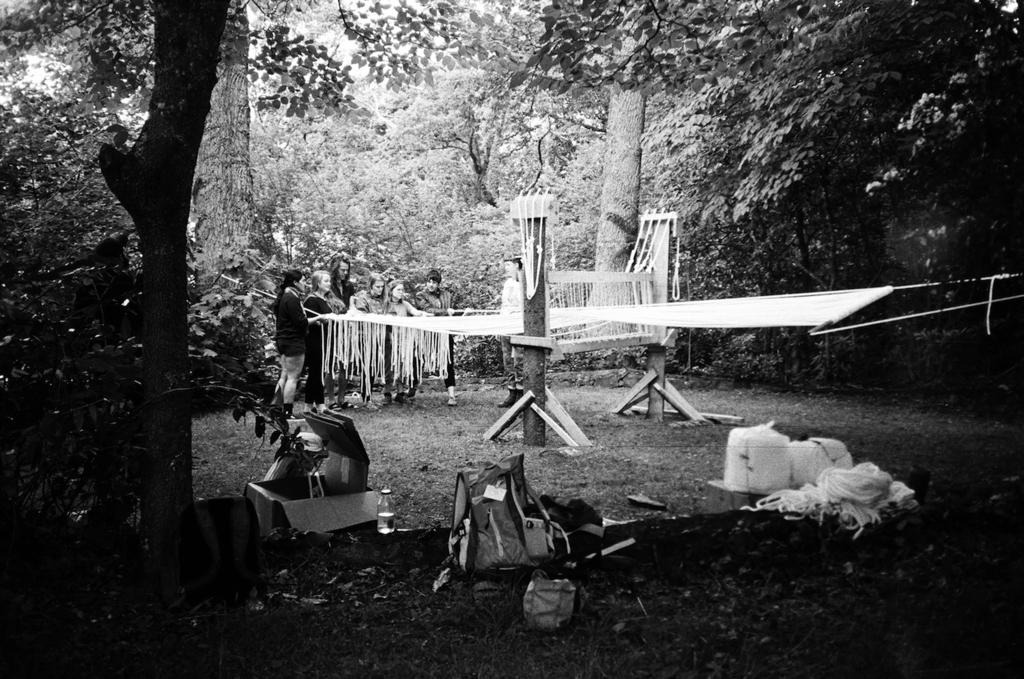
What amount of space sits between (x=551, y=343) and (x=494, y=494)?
7.20ft

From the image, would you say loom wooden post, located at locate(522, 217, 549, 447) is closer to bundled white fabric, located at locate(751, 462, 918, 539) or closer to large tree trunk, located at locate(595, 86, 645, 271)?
bundled white fabric, located at locate(751, 462, 918, 539)

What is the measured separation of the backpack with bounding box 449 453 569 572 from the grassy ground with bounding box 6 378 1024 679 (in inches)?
3.7

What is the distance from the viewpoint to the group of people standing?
5.48 meters

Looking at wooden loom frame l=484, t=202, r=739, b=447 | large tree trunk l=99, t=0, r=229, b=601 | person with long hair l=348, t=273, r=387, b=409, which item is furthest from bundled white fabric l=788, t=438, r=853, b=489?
person with long hair l=348, t=273, r=387, b=409

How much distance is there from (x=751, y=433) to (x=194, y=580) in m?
1.95

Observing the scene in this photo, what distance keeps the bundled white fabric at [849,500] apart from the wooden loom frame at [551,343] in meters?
2.02

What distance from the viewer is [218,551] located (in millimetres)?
2164

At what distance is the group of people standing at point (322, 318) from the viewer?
5.48m

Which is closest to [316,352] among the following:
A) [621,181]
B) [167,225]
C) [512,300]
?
[512,300]

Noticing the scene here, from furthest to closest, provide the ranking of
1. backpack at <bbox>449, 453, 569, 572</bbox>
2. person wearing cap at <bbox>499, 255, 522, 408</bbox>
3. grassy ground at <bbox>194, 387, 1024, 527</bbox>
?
person wearing cap at <bbox>499, 255, 522, 408</bbox> → grassy ground at <bbox>194, 387, 1024, 527</bbox> → backpack at <bbox>449, 453, 569, 572</bbox>

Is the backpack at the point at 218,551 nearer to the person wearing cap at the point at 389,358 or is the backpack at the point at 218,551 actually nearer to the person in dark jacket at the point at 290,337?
the person in dark jacket at the point at 290,337

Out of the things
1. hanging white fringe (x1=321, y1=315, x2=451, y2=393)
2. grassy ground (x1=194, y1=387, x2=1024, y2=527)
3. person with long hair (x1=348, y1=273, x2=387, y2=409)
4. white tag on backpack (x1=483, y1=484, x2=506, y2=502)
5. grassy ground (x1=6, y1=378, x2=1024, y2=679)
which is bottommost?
grassy ground (x1=6, y1=378, x2=1024, y2=679)

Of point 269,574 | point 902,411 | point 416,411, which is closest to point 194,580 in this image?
point 269,574

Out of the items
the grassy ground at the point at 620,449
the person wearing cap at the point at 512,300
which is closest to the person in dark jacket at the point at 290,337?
the grassy ground at the point at 620,449
